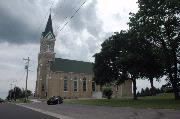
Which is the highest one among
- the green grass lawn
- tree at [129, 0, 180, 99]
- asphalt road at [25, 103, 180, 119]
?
tree at [129, 0, 180, 99]

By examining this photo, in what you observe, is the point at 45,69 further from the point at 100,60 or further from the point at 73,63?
the point at 100,60

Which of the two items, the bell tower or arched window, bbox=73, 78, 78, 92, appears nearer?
arched window, bbox=73, 78, 78, 92

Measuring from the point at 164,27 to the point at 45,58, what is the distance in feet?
218

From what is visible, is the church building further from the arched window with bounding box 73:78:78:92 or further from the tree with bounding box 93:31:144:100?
the tree with bounding box 93:31:144:100

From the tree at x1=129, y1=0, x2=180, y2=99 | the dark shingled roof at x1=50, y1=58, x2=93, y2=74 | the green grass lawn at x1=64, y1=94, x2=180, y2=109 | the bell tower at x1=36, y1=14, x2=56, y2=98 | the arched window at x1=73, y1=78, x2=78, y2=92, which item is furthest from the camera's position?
the bell tower at x1=36, y1=14, x2=56, y2=98

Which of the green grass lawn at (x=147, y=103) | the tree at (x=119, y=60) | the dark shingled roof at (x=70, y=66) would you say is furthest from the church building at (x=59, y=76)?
the green grass lawn at (x=147, y=103)

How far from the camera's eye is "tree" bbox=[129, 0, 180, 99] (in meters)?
41.4

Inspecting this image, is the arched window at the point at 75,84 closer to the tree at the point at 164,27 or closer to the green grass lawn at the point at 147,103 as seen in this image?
the green grass lawn at the point at 147,103

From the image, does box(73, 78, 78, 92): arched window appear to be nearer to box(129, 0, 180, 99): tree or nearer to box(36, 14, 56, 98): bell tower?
box(36, 14, 56, 98): bell tower

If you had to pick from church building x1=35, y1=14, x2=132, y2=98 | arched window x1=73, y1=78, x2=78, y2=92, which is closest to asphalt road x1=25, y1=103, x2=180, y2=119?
church building x1=35, y1=14, x2=132, y2=98

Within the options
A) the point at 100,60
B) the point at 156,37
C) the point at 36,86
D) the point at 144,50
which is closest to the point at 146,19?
the point at 156,37

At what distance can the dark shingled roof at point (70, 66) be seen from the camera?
336ft

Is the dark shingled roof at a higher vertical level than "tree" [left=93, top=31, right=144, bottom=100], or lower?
higher

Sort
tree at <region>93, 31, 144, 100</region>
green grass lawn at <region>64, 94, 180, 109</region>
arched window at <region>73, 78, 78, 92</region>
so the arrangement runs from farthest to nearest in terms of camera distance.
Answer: arched window at <region>73, 78, 78, 92</region> → tree at <region>93, 31, 144, 100</region> → green grass lawn at <region>64, 94, 180, 109</region>
